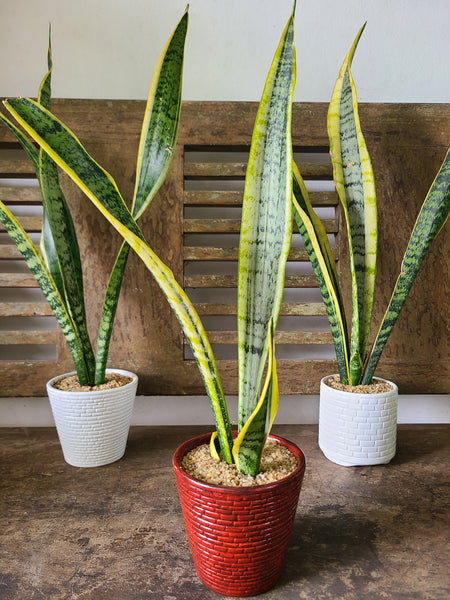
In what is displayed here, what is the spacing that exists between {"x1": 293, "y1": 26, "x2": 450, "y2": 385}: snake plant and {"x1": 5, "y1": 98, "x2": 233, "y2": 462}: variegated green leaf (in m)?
0.40

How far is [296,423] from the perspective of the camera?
1.18 metres

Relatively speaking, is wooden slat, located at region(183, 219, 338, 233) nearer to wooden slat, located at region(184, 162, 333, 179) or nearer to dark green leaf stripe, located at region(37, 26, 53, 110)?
wooden slat, located at region(184, 162, 333, 179)

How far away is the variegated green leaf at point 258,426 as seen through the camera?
1.58ft

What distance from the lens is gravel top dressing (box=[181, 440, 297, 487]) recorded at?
0.55 m

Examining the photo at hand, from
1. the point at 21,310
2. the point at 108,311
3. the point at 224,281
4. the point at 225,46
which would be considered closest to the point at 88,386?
the point at 108,311

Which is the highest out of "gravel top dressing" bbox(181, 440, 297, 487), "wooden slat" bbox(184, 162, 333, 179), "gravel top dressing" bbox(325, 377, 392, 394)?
"wooden slat" bbox(184, 162, 333, 179)

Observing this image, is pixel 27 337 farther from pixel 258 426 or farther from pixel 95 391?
pixel 258 426

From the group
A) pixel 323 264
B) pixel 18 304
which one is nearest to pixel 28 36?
pixel 18 304

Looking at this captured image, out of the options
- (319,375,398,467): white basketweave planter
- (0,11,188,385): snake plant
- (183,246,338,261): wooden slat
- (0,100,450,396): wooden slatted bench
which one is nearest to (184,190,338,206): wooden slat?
(0,100,450,396): wooden slatted bench

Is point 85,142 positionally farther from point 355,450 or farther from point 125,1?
point 355,450

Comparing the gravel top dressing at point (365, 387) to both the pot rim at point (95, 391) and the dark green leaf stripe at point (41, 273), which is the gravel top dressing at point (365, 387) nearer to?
the pot rim at point (95, 391)

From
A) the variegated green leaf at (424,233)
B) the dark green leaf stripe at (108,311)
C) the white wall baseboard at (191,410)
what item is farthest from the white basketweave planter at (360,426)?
the dark green leaf stripe at (108,311)

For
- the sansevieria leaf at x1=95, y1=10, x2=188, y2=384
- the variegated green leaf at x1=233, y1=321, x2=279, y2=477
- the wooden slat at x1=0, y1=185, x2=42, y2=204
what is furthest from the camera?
the wooden slat at x1=0, y1=185, x2=42, y2=204

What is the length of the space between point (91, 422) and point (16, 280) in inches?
16.6
